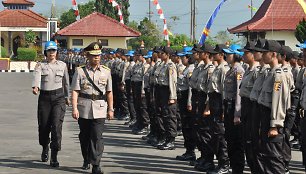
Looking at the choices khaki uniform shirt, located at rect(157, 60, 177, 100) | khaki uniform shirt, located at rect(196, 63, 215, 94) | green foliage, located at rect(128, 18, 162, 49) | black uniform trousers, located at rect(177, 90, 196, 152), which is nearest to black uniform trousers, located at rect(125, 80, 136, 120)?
khaki uniform shirt, located at rect(157, 60, 177, 100)

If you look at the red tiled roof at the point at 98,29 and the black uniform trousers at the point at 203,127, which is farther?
the red tiled roof at the point at 98,29

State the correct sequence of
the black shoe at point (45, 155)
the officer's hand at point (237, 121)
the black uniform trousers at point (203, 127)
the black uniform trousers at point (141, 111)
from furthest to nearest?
the black uniform trousers at point (141, 111)
the black shoe at point (45, 155)
the black uniform trousers at point (203, 127)
the officer's hand at point (237, 121)

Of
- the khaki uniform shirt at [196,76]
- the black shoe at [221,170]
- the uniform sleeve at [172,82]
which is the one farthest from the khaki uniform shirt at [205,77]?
the uniform sleeve at [172,82]

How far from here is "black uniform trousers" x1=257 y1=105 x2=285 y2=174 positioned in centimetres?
868

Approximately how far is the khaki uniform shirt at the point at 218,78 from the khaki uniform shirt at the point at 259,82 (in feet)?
6.36

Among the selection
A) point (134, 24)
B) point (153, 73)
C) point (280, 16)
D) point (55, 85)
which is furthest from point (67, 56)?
point (134, 24)

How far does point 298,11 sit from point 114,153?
147 ft

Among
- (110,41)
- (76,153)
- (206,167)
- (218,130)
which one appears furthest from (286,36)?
(218,130)

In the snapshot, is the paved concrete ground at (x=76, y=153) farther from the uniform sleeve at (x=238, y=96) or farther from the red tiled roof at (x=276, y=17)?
the red tiled roof at (x=276, y=17)

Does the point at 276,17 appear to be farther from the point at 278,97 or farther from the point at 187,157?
the point at 278,97

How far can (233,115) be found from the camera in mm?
10414

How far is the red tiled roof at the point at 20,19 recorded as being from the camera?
8575 centimetres

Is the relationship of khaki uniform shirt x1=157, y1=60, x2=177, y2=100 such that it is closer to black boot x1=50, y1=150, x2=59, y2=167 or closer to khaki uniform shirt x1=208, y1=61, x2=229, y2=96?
khaki uniform shirt x1=208, y1=61, x2=229, y2=96

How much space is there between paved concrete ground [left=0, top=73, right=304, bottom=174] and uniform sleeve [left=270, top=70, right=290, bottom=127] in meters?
3.14
